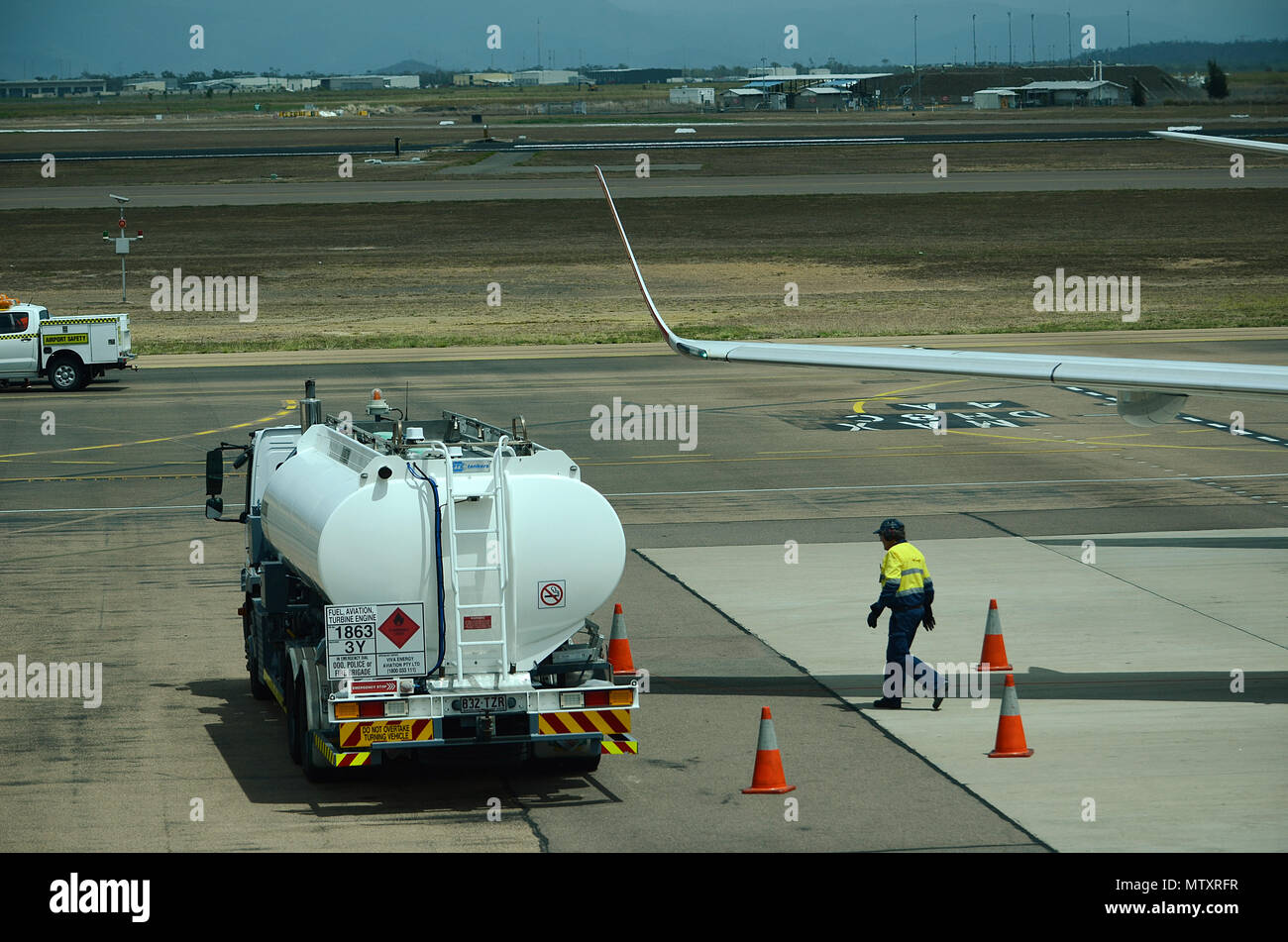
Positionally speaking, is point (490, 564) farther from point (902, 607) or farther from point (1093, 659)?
point (1093, 659)

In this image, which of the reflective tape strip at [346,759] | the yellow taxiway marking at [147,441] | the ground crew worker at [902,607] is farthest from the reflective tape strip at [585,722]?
the yellow taxiway marking at [147,441]

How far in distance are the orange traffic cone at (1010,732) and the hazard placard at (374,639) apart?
18.7 ft

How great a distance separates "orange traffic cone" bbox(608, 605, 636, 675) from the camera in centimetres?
1834

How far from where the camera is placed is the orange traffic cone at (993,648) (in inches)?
702

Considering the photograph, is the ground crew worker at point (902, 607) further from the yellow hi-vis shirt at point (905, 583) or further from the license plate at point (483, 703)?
the license plate at point (483, 703)

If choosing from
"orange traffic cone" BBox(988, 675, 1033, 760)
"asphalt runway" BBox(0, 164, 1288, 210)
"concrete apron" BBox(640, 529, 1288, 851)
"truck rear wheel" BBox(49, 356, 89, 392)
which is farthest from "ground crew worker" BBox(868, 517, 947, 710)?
"asphalt runway" BBox(0, 164, 1288, 210)

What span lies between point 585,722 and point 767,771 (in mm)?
1751

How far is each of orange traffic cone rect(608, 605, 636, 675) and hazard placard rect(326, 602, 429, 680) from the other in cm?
472

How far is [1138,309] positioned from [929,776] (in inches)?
1952

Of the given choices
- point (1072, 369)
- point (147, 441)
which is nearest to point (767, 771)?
point (1072, 369)

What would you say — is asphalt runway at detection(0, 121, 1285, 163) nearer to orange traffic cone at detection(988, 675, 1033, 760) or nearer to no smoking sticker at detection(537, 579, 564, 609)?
orange traffic cone at detection(988, 675, 1033, 760)

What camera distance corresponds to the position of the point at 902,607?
55.0ft

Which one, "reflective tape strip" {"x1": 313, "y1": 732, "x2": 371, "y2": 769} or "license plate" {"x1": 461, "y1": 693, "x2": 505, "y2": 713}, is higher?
"license plate" {"x1": 461, "y1": 693, "x2": 505, "y2": 713}
